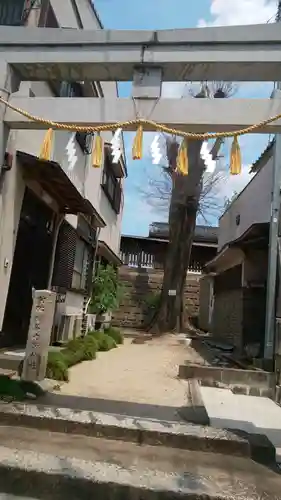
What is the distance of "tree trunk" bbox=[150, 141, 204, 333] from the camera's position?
66.0 ft

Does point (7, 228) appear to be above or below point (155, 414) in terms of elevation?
above

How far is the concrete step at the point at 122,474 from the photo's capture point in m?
3.86

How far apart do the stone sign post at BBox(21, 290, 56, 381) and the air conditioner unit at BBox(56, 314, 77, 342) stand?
379 centimetres

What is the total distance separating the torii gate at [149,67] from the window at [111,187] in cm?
983

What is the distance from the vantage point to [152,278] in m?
25.6

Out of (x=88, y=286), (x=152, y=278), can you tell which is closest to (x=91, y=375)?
(x=88, y=286)

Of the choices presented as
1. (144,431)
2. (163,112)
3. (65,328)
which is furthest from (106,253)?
(144,431)

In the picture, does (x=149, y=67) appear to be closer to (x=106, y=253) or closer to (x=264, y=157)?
(x=264, y=157)

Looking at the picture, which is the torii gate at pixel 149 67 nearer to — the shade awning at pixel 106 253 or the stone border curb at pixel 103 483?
the stone border curb at pixel 103 483

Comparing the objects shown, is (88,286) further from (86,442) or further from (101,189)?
(86,442)

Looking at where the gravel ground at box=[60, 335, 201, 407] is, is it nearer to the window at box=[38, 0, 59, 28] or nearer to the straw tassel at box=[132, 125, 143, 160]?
the straw tassel at box=[132, 125, 143, 160]

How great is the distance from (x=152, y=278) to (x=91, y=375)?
1657cm

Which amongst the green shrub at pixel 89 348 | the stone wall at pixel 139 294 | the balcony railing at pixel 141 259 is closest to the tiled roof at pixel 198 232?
the balcony railing at pixel 141 259

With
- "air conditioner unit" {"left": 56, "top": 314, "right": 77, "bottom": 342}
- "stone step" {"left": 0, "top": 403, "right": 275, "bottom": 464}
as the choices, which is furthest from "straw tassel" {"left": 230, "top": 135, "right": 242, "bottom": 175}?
"air conditioner unit" {"left": 56, "top": 314, "right": 77, "bottom": 342}
